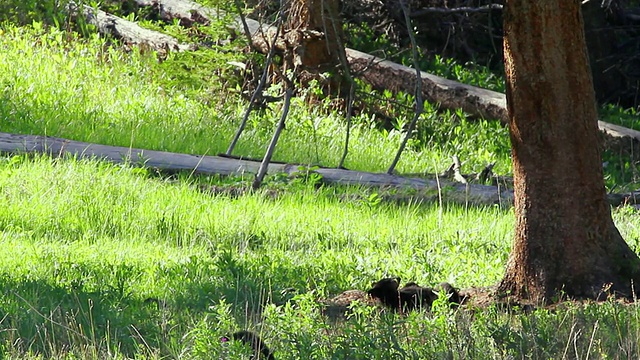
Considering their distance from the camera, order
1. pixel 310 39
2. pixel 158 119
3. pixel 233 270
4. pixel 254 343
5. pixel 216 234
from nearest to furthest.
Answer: pixel 254 343, pixel 233 270, pixel 216 234, pixel 158 119, pixel 310 39

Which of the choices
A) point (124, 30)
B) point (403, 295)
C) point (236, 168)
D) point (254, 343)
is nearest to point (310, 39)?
point (236, 168)

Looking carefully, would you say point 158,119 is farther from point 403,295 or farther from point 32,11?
point 403,295

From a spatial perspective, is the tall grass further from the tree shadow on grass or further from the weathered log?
the tree shadow on grass

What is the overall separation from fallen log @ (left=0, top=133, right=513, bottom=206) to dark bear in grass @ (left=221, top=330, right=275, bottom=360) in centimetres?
477

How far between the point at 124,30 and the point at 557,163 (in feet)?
35.6

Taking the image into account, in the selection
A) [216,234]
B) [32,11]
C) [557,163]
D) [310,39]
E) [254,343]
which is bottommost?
[216,234]

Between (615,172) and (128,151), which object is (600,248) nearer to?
(128,151)

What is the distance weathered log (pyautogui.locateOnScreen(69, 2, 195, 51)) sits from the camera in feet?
46.9

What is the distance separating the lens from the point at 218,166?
30.8ft

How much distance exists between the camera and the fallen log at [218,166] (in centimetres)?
901

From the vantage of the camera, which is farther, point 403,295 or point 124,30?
point 124,30

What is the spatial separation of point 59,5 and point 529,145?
11477 millimetres

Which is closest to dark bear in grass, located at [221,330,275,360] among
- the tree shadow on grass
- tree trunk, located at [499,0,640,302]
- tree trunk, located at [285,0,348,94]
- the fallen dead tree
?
the tree shadow on grass

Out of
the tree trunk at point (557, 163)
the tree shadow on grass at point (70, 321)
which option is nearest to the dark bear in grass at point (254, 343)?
the tree shadow on grass at point (70, 321)
